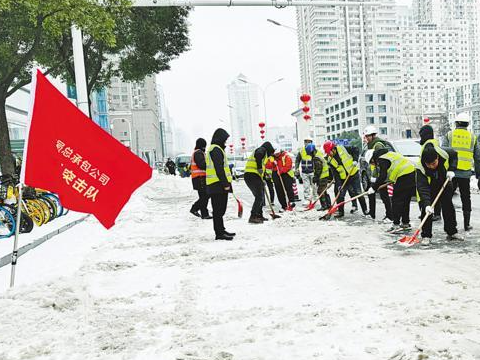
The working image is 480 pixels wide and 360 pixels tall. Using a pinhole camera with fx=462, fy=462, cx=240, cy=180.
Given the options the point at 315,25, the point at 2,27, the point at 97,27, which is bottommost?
the point at 97,27

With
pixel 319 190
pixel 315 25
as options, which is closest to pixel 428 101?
pixel 315 25

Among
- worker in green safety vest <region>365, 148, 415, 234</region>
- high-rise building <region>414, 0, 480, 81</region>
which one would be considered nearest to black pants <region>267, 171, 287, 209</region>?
worker in green safety vest <region>365, 148, 415, 234</region>

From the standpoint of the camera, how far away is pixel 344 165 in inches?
376

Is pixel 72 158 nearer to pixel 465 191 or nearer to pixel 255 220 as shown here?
pixel 255 220

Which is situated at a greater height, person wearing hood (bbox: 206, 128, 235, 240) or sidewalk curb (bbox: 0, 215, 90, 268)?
person wearing hood (bbox: 206, 128, 235, 240)

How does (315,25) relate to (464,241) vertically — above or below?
above

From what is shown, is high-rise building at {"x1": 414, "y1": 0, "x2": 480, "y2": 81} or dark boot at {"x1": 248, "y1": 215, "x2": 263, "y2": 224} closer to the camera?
dark boot at {"x1": 248, "y1": 215, "x2": 263, "y2": 224}

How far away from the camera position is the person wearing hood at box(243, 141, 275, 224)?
30.3 ft

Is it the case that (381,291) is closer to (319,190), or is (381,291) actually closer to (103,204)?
(103,204)

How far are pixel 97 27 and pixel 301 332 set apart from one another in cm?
1016

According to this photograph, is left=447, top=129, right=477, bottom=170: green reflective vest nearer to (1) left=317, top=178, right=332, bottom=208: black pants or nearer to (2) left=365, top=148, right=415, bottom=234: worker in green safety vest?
(2) left=365, top=148, right=415, bottom=234: worker in green safety vest

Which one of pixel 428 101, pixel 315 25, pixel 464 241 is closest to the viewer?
pixel 464 241

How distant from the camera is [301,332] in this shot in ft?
10.6

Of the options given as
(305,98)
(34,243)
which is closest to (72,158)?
(34,243)
